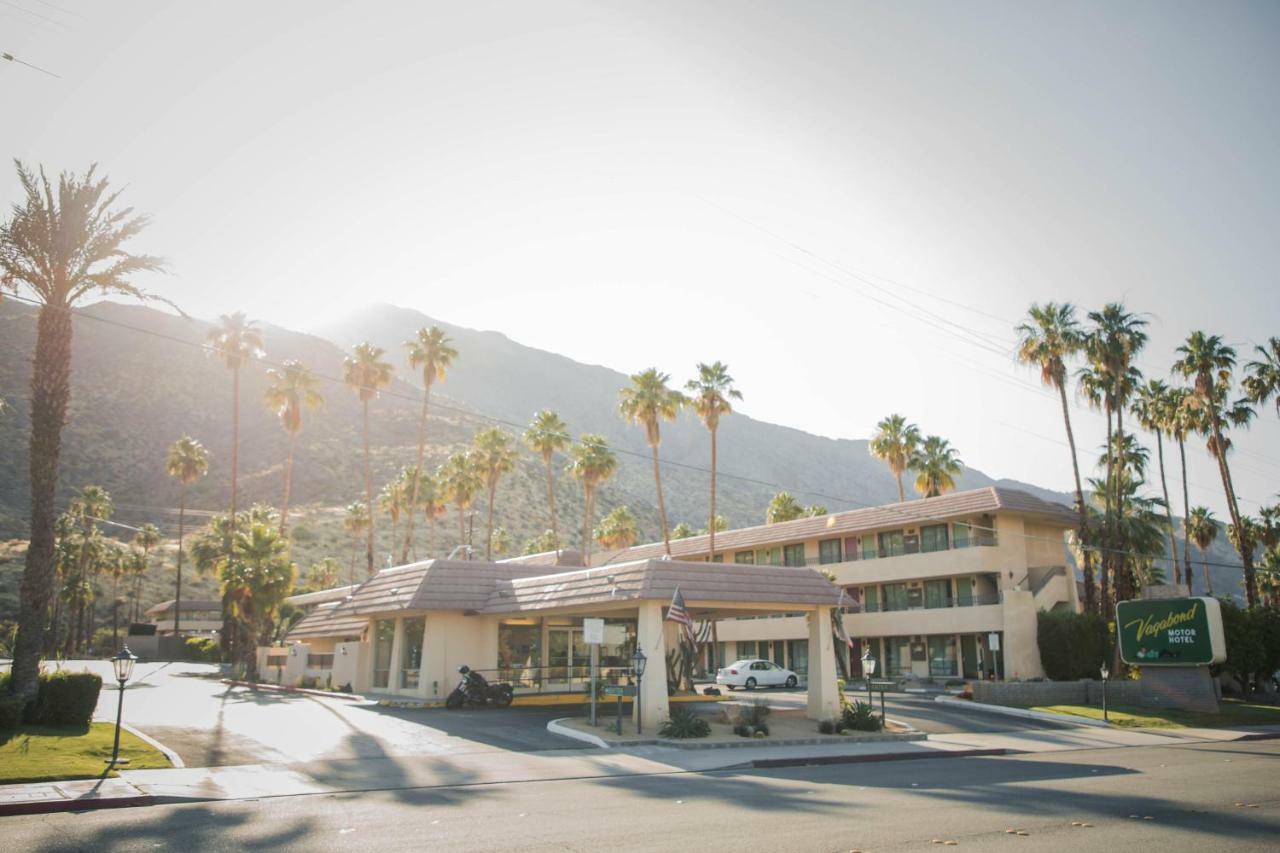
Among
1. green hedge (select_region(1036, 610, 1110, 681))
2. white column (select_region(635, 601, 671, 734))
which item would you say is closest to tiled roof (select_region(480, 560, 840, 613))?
white column (select_region(635, 601, 671, 734))

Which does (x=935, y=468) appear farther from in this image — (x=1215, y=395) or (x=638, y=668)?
(x=638, y=668)

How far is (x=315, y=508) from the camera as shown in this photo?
109 m

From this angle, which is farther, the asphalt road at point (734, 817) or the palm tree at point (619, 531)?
the palm tree at point (619, 531)

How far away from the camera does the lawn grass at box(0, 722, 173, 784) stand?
45.7ft

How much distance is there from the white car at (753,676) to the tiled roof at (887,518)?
31.5ft

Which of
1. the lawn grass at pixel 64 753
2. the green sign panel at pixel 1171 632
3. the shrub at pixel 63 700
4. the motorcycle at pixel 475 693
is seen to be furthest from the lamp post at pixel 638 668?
the green sign panel at pixel 1171 632

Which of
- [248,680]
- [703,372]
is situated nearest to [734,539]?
[703,372]

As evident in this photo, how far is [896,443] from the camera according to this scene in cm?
5878

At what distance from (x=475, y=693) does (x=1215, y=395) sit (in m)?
43.6

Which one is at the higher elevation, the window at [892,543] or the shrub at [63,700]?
the window at [892,543]

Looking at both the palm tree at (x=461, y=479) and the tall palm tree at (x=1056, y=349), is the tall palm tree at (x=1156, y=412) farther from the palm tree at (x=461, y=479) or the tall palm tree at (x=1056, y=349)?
the palm tree at (x=461, y=479)

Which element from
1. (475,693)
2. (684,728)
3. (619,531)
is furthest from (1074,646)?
(619,531)

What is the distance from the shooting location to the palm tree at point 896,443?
58656 mm

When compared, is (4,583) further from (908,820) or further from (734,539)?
A: (908,820)
